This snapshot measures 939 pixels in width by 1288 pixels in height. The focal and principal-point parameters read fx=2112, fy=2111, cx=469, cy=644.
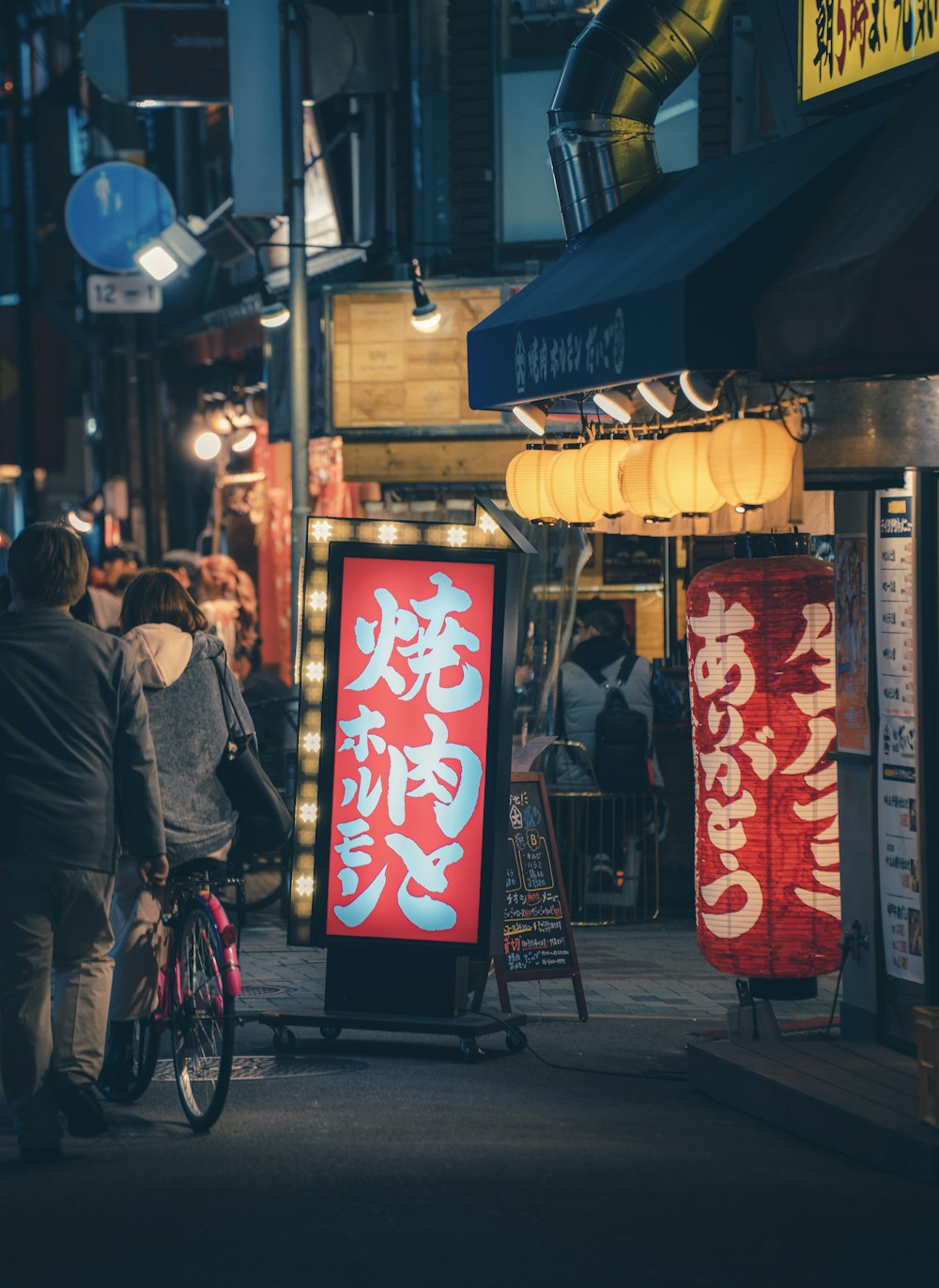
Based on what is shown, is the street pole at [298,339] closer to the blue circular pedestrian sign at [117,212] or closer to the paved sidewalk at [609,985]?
the paved sidewalk at [609,985]

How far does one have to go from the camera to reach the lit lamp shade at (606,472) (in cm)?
1009

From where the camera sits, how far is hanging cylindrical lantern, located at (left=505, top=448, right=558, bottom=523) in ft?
34.8

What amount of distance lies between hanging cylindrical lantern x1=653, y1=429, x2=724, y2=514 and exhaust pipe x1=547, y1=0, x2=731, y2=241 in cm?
197

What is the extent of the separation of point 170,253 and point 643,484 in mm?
10978

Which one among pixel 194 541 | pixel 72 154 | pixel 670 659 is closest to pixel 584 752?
pixel 670 659

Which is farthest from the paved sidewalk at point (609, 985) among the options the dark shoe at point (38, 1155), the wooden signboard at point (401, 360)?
the wooden signboard at point (401, 360)

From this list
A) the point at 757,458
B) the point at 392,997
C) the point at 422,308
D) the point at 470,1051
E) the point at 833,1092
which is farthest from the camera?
the point at 422,308

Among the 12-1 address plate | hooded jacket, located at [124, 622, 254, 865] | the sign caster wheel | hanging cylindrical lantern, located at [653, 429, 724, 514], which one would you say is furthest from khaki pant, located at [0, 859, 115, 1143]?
the 12-1 address plate

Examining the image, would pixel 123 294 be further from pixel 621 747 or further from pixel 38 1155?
pixel 38 1155

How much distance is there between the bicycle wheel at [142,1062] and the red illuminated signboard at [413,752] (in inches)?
47.2

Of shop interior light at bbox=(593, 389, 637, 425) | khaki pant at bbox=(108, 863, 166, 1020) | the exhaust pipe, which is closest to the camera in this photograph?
khaki pant at bbox=(108, 863, 166, 1020)

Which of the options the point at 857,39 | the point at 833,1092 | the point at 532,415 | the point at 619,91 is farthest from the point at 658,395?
the point at 833,1092

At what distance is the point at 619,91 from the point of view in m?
10.6

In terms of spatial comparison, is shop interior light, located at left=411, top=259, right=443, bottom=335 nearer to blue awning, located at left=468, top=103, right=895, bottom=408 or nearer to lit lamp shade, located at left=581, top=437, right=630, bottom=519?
blue awning, located at left=468, top=103, right=895, bottom=408
